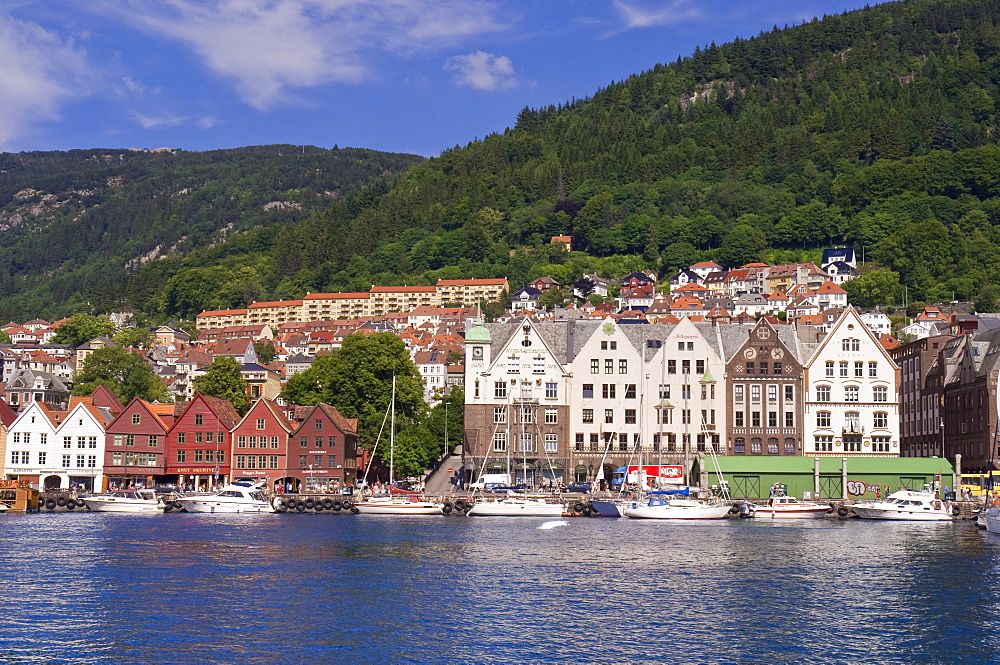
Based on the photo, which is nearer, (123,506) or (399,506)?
(399,506)

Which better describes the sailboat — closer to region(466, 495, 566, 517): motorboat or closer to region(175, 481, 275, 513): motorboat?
region(466, 495, 566, 517): motorboat

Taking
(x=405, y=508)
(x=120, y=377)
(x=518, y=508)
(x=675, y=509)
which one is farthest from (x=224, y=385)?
(x=675, y=509)

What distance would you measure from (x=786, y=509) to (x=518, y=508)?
19561mm

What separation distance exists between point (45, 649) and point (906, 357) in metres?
104

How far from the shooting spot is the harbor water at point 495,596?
130 ft

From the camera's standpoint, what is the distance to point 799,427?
110375 millimetres

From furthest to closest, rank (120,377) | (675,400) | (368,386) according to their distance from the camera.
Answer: (120,377), (368,386), (675,400)

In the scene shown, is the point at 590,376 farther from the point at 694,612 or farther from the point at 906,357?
the point at 694,612

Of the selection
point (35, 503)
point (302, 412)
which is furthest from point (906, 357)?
point (35, 503)

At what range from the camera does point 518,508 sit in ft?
305

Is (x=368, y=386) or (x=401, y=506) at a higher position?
(x=368, y=386)

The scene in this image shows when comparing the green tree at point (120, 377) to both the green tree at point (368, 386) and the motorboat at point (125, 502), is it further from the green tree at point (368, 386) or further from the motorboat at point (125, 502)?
the motorboat at point (125, 502)

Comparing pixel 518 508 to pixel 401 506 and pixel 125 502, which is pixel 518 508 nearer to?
pixel 401 506

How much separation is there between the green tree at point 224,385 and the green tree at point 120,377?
17.0 meters
